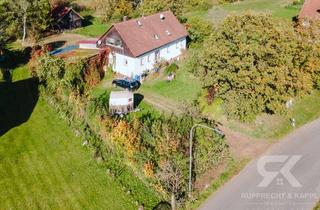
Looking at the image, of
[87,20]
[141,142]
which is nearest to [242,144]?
[141,142]

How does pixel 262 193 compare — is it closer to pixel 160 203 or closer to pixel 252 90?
pixel 160 203

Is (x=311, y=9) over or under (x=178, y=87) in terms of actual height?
over

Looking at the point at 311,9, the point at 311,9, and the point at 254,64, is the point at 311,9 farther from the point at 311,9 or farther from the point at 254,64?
the point at 254,64

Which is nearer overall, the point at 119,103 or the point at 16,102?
the point at 119,103

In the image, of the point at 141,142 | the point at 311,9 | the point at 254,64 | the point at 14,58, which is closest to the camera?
the point at 141,142

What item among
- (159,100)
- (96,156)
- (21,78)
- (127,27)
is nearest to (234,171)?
(96,156)

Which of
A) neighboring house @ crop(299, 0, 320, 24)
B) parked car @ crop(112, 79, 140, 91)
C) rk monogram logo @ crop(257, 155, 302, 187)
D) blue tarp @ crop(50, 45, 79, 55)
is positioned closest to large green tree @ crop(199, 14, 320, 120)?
rk monogram logo @ crop(257, 155, 302, 187)

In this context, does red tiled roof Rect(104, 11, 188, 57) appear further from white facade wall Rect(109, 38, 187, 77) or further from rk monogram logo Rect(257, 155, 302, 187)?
rk monogram logo Rect(257, 155, 302, 187)
